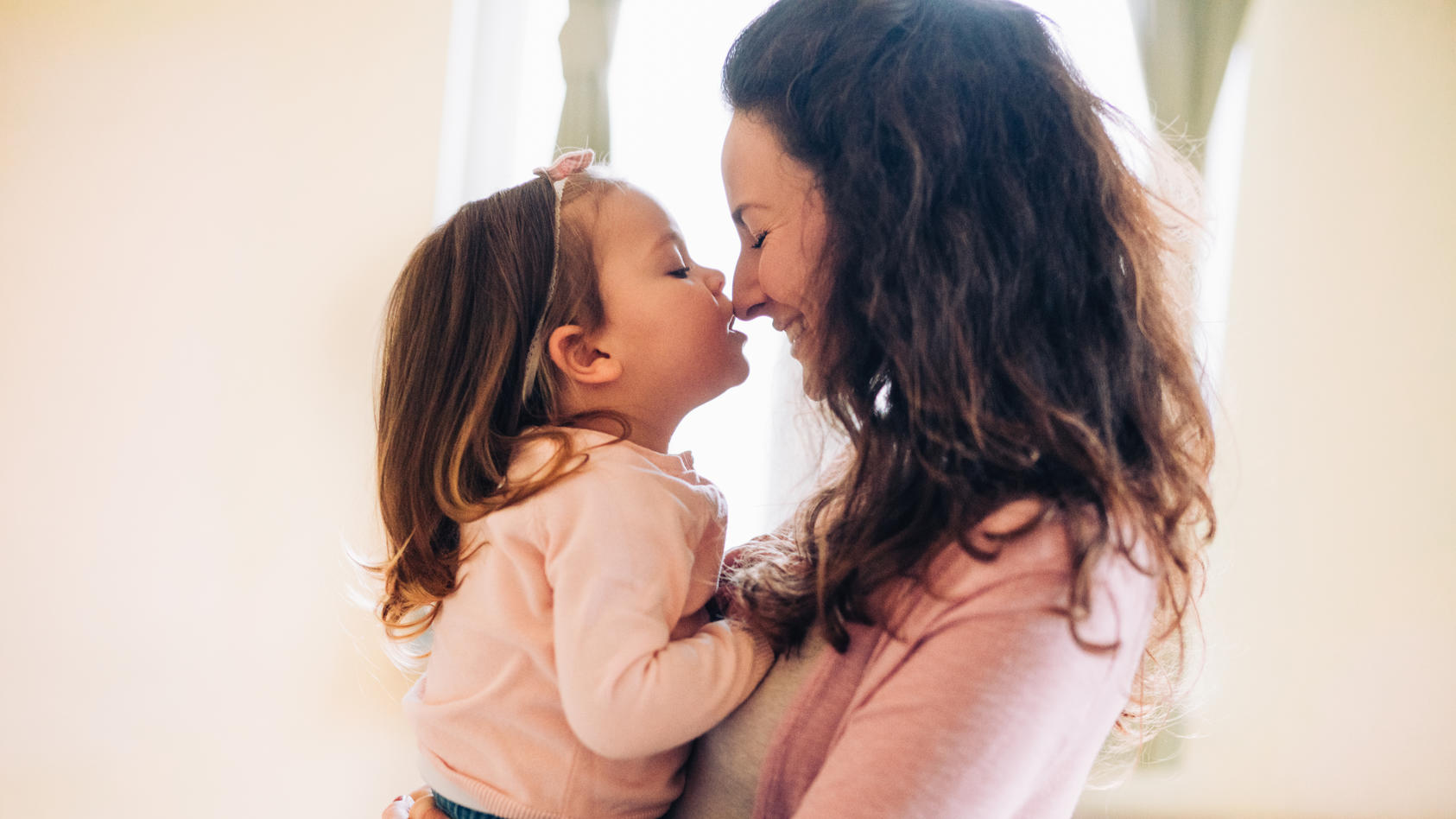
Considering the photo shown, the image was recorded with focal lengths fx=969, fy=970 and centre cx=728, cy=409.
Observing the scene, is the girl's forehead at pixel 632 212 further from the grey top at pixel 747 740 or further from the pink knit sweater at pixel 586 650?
the grey top at pixel 747 740

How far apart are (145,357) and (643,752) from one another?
1972mm

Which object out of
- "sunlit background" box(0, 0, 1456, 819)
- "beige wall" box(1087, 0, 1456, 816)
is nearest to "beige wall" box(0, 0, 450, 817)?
"sunlit background" box(0, 0, 1456, 819)

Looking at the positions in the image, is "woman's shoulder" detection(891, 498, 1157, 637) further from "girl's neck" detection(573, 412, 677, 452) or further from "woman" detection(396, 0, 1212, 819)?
"girl's neck" detection(573, 412, 677, 452)

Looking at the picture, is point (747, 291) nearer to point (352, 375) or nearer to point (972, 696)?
point (972, 696)

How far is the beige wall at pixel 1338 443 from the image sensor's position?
7.55 ft

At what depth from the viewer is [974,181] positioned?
82cm

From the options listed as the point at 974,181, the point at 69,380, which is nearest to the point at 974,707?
the point at 974,181

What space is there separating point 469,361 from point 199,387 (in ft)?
5.02

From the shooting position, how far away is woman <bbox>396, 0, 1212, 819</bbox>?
2.23 ft

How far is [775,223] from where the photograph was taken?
97cm

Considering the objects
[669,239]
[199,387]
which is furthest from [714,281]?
[199,387]

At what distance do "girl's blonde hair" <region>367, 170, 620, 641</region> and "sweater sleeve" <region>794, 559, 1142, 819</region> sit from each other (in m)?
0.49

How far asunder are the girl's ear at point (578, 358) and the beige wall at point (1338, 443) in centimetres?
180

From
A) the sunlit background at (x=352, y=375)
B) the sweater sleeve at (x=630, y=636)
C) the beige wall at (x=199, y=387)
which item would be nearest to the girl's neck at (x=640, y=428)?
the sweater sleeve at (x=630, y=636)
